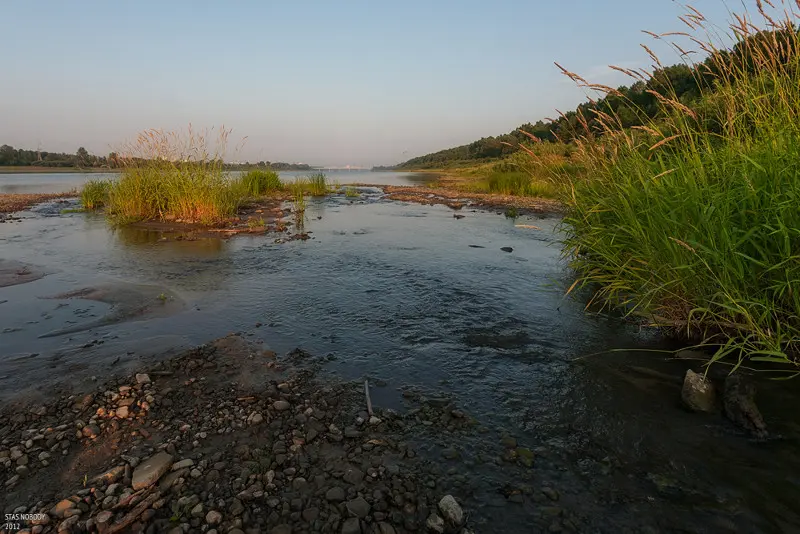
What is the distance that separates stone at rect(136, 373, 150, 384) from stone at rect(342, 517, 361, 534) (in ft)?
10.1

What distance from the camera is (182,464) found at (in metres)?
3.17

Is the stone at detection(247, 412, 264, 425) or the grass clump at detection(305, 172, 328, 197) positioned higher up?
the grass clump at detection(305, 172, 328, 197)

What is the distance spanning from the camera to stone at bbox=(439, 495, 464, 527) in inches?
108

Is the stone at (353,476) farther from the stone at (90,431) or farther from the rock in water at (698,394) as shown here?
the rock in water at (698,394)

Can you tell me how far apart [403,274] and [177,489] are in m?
7.35

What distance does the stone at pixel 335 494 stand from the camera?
288 cm

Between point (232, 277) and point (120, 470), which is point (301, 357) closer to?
point (120, 470)

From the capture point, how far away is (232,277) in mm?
9250

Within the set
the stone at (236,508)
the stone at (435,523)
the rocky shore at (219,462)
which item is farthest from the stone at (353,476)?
the stone at (236,508)

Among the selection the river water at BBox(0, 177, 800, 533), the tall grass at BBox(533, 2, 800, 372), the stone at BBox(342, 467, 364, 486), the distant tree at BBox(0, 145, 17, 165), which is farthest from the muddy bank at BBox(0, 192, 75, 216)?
the distant tree at BBox(0, 145, 17, 165)

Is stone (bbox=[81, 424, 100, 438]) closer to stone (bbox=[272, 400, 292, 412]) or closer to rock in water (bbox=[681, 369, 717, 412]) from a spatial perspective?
stone (bbox=[272, 400, 292, 412])

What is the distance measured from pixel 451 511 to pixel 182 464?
2.20 meters

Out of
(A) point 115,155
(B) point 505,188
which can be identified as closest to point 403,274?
(A) point 115,155

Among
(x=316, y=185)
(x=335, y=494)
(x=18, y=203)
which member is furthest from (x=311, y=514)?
(x=316, y=185)
